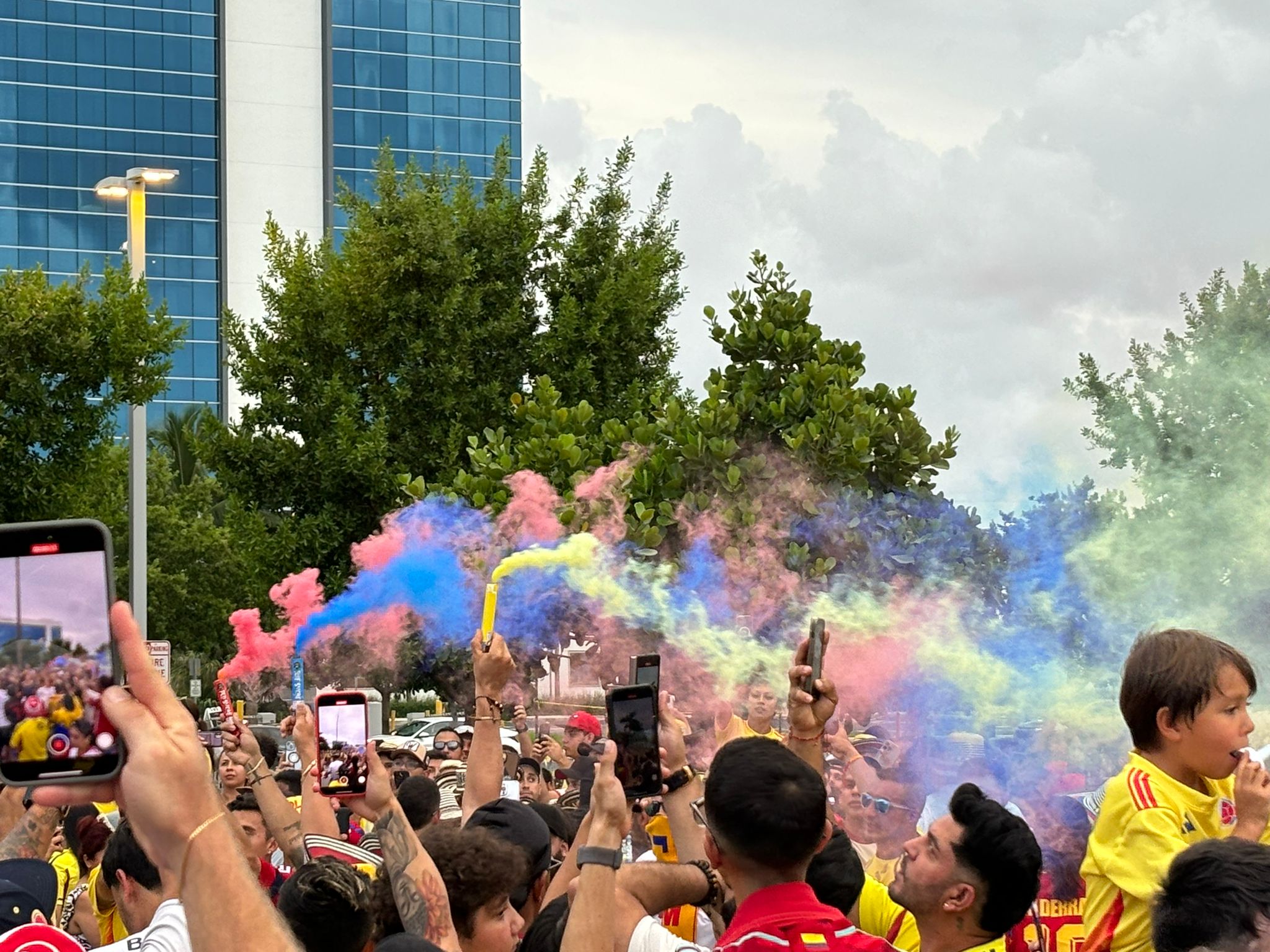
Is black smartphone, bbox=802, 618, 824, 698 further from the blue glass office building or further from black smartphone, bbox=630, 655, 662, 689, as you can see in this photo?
the blue glass office building

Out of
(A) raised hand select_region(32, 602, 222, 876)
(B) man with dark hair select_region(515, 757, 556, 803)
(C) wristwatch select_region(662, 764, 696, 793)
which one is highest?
(A) raised hand select_region(32, 602, 222, 876)

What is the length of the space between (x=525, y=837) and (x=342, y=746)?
175cm

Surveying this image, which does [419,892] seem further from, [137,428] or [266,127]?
[266,127]

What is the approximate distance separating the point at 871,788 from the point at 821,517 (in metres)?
9.07

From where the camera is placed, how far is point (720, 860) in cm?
373

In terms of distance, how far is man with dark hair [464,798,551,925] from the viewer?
15.9 ft

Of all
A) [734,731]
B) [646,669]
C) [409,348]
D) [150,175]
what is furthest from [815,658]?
[409,348]

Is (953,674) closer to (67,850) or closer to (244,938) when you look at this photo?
(67,850)

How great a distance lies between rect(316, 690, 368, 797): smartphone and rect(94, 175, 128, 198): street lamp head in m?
12.6

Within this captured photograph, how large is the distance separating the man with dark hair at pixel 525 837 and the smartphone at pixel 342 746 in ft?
4.13

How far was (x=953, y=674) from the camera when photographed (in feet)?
35.1

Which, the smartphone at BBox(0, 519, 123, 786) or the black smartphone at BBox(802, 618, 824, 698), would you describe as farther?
the black smartphone at BBox(802, 618, 824, 698)

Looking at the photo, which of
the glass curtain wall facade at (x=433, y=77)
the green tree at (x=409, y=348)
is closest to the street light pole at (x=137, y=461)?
the green tree at (x=409, y=348)

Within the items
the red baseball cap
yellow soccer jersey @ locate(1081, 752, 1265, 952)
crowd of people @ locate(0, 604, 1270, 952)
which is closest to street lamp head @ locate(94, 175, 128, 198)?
the red baseball cap
